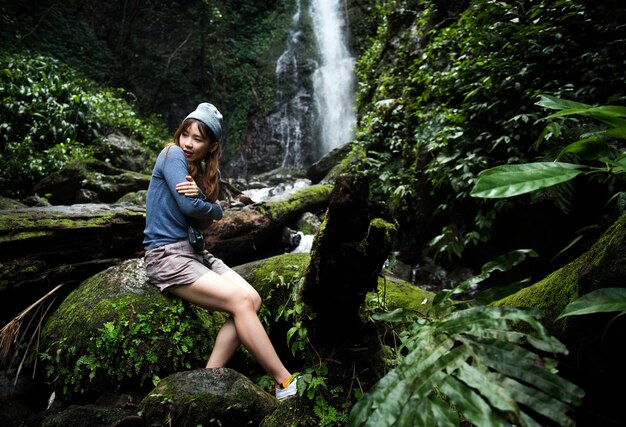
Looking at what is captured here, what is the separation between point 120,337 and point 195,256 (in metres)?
0.75

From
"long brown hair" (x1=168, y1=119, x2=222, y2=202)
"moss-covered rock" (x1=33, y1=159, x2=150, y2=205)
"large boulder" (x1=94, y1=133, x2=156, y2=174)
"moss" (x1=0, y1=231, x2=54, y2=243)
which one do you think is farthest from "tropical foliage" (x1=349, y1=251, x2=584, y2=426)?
"large boulder" (x1=94, y1=133, x2=156, y2=174)

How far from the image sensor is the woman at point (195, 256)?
231 cm

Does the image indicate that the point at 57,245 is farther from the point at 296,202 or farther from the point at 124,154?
the point at 124,154

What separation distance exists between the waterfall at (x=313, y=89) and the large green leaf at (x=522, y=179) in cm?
1320

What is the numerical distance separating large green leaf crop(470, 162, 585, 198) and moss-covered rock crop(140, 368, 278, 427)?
5.45ft

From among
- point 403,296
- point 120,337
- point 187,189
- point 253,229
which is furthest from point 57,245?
point 403,296

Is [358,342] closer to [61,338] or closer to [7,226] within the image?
[61,338]

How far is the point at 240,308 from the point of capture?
2340 millimetres

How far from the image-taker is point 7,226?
2.87 metres

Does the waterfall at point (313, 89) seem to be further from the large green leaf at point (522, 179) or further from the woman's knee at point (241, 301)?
the large green leaf at point (522, 179)

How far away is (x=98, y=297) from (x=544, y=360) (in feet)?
9.65

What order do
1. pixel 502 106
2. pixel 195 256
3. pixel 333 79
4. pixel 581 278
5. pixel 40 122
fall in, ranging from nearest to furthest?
pixel 581 278
pixel 195 256
pixel 502 106
pixel 40 122
pixel 333 79

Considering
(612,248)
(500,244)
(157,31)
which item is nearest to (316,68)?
(157,31)

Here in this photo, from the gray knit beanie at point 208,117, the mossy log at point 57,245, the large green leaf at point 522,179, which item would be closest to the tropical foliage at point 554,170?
the large green leaf at point 522,179
